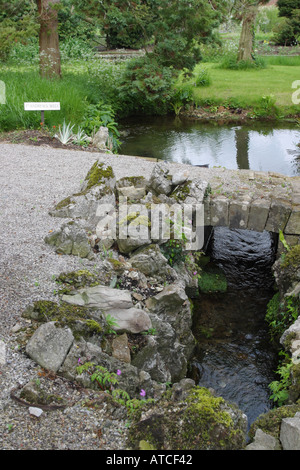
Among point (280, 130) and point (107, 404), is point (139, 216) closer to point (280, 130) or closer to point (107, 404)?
point (107, 404)

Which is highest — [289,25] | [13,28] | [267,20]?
[267,20]

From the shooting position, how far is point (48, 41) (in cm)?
1224

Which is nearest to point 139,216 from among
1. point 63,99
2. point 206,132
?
point 63,99

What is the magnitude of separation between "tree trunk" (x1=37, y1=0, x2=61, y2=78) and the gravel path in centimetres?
441

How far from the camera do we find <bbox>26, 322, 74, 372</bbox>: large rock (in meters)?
3.18

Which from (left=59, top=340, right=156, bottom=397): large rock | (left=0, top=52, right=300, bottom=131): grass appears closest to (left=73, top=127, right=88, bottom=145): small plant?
(left=0, top=52, right=300, bottom=131): grass

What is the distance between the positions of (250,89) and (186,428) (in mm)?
14899

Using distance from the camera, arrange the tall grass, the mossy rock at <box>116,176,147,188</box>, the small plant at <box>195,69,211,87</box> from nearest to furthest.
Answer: the mossy rock at <box>116,176,147,188</box> → the small plant at <box>195,69,211,87</box> → the tall grass

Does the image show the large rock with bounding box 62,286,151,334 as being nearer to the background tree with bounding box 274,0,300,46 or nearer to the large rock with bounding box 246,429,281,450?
the large rock with bounding box 246,429,281,450

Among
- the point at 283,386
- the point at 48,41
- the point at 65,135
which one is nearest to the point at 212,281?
the point at 283,386

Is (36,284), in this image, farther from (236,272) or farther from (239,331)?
(236,272)

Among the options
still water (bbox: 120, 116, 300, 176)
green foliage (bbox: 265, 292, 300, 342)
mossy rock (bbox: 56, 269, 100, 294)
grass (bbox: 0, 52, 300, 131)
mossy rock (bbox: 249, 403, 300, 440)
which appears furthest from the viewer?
still water (bbox: 120, 116, 300, 176)

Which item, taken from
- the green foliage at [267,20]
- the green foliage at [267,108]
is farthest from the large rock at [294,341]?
the green foliage at [267,20]

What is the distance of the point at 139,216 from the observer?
17.1ft
